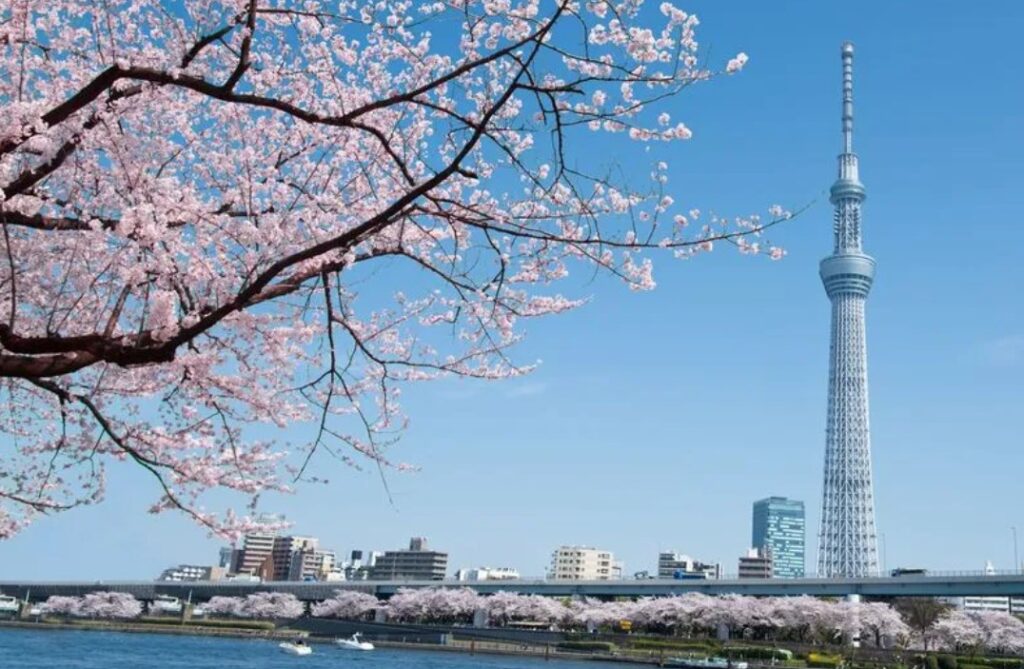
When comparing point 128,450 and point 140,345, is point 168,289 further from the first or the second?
point 128,450

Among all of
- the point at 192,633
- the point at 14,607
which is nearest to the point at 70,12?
the point at 192,633

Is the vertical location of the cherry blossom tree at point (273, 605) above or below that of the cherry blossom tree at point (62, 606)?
above

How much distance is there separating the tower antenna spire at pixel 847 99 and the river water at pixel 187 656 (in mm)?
82481

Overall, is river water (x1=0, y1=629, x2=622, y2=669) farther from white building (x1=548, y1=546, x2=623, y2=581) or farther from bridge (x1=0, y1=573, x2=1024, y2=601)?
white building (x1=548, y1=546, x2=623, y2=581)

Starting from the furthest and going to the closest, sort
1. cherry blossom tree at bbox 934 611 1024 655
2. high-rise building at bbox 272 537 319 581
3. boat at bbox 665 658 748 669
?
high-rise building at bbox 272 537 319 581 < cherry blossom tree at bbox 934 611 1024 655 < boat at bbox 665 658 748 669

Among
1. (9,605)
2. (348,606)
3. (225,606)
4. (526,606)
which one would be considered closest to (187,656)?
(526,606)

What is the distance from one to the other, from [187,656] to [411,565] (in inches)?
3690

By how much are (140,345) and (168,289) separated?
37 cm

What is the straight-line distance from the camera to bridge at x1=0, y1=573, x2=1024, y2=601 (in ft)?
189

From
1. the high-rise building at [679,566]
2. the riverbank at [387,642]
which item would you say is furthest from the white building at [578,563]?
the riverbank at [387,642]

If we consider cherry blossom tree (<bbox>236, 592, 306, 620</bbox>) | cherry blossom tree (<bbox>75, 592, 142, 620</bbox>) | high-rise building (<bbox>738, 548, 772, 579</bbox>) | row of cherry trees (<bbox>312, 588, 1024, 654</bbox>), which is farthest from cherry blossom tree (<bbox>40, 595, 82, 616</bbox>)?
high-rise building (<bbox>738, 548, 772, 579</bbox>)

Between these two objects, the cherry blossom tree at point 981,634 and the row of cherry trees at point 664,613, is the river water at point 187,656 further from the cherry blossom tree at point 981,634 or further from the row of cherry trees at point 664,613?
Answer: the cherry blossom tree at point 981,634

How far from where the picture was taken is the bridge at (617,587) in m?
57.5

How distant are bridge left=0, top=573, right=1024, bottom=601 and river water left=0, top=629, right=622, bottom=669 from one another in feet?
54.6
